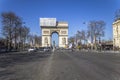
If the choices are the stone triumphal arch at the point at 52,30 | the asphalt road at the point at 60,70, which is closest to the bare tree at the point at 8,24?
the asphalt road at the point at 60,70

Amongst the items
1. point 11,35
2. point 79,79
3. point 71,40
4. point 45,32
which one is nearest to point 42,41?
point 45,32

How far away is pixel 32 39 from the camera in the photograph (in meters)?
175

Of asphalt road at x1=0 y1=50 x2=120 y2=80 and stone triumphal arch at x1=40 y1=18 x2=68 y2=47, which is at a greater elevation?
stone triumphal arch at x1=40 y1=18 x2=68 y2=47

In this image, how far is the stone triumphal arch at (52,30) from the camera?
189m

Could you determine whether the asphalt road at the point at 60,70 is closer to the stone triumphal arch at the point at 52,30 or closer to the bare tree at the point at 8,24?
the bare tree at the point at 8,24

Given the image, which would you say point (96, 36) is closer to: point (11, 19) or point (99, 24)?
point (99, 24)

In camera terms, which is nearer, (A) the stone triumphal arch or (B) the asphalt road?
(B) the asphalt road

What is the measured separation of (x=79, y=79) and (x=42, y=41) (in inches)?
6861

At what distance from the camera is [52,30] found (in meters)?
194

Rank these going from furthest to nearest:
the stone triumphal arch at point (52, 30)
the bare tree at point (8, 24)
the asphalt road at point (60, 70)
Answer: the stone triumphal arch at point (52, 30) → the bare tree at point (8, 24) → the asphalt road at point (60, 70)

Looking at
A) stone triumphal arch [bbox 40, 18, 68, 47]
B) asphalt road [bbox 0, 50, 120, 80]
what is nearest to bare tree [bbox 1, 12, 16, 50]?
asphalt road [bbox 0, 50, 120, 80]

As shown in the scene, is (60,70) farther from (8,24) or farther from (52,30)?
(52,30)

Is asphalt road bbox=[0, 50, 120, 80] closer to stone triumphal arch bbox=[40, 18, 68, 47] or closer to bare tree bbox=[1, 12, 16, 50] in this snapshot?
bare tree bbox=[1, 12, 16, 50]

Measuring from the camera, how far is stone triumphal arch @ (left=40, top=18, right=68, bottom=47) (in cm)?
18875
